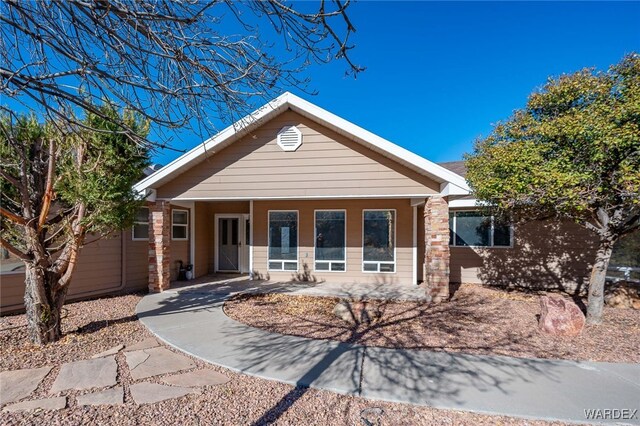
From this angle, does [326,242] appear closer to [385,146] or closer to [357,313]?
[357,313]

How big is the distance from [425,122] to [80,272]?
12.1 meters

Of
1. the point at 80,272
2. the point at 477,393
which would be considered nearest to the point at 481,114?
the point at 477,393

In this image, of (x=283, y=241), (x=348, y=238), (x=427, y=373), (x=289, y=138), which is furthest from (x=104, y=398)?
(x=348, y=238)

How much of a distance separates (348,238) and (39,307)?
731 cm

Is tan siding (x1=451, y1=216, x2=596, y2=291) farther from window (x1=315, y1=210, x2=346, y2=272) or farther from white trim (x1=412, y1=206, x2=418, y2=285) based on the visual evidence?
window (x1=315, y1=210, x2=346, y2=272)

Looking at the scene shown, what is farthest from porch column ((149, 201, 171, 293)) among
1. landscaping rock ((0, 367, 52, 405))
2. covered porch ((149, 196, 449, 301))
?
landscaping rock ((0, 367, 52, 405))

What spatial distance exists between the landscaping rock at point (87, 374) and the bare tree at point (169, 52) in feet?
9.31

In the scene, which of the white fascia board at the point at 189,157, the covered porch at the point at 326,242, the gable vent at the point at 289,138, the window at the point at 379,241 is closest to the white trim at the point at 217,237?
the covered porch at the point at 326,242

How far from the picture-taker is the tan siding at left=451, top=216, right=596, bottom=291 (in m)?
9.02

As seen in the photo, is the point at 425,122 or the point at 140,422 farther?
the point at 425,122

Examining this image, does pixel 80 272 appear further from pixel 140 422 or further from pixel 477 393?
pixel 477 393

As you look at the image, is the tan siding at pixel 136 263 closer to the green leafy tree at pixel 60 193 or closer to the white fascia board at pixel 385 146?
the green leafy tree at pixel 60 193

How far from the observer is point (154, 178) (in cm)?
768

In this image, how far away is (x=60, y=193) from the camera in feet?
16.6
